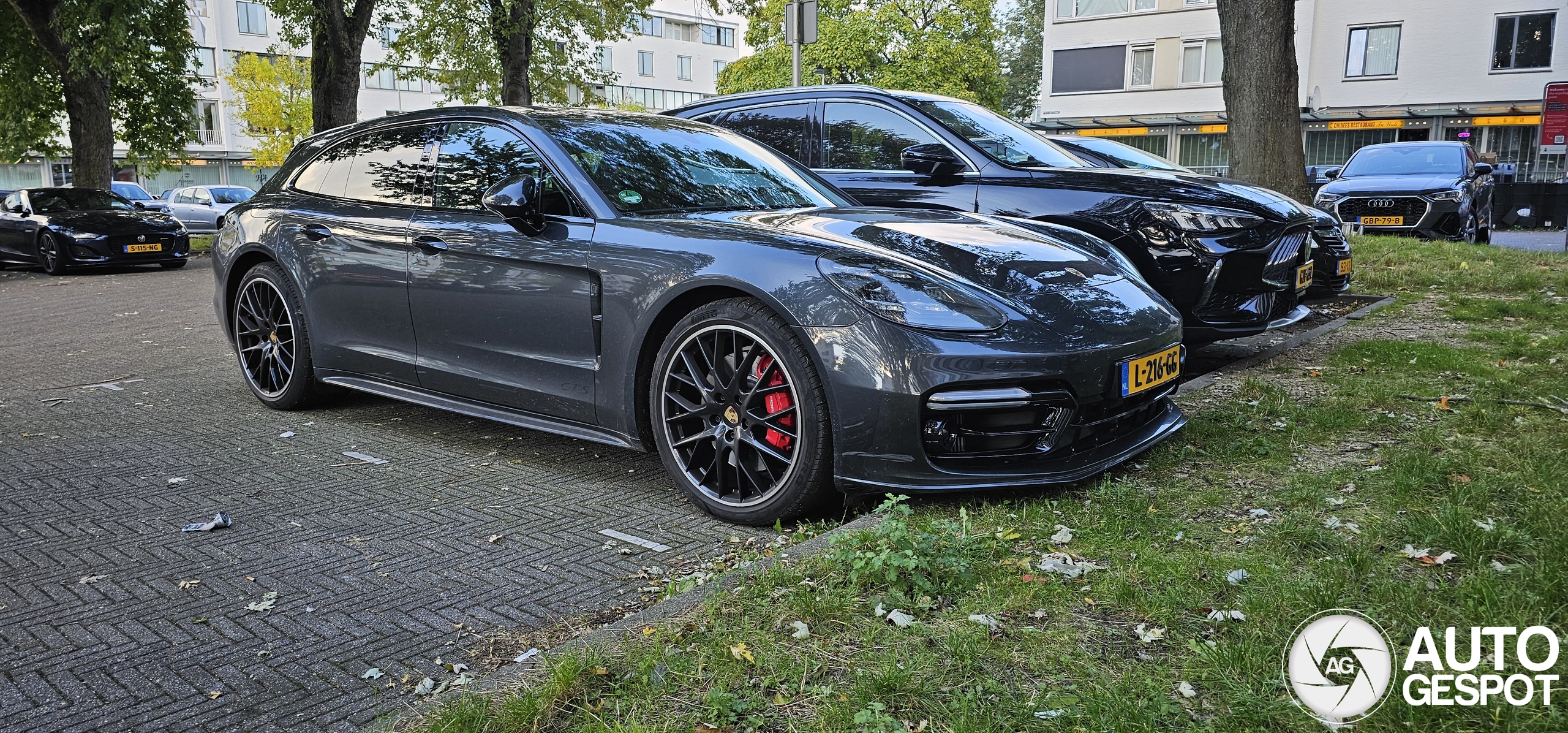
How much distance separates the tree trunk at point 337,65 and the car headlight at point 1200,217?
14.3m

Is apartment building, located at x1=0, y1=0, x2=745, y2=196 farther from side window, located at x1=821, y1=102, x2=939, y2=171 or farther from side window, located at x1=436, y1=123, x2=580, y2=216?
side window, located at x1=436, y1=123, x2=580, y2=216

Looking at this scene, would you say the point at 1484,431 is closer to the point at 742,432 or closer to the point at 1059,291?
the point at 1059,291

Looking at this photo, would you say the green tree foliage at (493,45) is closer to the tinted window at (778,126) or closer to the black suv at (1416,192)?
the black suv at (1416,192)

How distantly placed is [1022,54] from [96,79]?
5446cm

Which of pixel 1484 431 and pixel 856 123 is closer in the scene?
pixel 1484 431

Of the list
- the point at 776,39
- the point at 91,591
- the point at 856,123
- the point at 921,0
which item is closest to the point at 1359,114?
the point at 921,0

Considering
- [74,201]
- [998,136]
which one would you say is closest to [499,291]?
[998,136]

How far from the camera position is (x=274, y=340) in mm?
5582

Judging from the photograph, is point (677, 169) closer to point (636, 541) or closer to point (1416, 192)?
point (636, 541)

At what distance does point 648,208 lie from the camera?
4.21 m

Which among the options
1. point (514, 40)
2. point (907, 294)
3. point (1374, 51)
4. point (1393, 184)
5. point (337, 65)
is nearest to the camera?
point (907, 294)

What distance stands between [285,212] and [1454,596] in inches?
204

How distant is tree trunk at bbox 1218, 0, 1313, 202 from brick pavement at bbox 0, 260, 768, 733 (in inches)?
340

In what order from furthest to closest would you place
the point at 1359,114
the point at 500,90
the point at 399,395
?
the point at 1359,114, the point at 500,90, the point at 399,395
